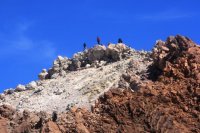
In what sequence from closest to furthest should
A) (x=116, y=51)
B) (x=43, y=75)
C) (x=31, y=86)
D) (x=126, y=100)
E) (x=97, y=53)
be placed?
(x=126, y=100) < (x=31, y=86) < (x=116, y=51) < (x=97, y=53) < (x=43, y=75)

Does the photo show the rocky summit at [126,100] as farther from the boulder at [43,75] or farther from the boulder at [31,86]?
the boulder at [43,75]

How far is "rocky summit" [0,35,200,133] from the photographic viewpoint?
5022cm

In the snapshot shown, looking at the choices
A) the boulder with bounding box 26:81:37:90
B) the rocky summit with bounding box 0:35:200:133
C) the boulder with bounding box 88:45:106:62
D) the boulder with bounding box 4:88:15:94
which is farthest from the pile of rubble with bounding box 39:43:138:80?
the boulder with bounding box 4:88:15:94

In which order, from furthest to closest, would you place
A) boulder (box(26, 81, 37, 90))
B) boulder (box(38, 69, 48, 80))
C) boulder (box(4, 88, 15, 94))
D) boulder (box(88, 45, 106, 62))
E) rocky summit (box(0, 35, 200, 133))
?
boulder (box(38, 69, 48, 80)), boulder (box(88, 45, 106, 62)), boulder (box(4, 88, 15, 94)), boulder (box(26, 81, 37, 90)), rocky summit (box(0, 35, 200, 133))

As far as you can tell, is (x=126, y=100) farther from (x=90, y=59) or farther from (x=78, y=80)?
(x=90, y=59)

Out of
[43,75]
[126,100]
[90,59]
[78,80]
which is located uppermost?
[43,75]

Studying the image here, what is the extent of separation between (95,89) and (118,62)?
24.7 feet

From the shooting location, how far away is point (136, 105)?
50.9 m

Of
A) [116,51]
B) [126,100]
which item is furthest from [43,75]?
[126,100]

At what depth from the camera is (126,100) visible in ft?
169

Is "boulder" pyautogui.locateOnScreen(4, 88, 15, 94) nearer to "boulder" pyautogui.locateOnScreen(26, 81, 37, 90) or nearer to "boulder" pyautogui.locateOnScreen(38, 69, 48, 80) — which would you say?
"boulder" pyautogui.locateOnScreen(26, 81, 37, 90)

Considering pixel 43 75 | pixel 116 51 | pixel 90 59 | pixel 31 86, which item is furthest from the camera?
pixel 43 75

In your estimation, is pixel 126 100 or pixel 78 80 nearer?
pixel 126 100

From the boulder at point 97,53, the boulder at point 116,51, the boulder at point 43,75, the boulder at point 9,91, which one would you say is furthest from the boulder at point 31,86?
the boulder at point 116,51
